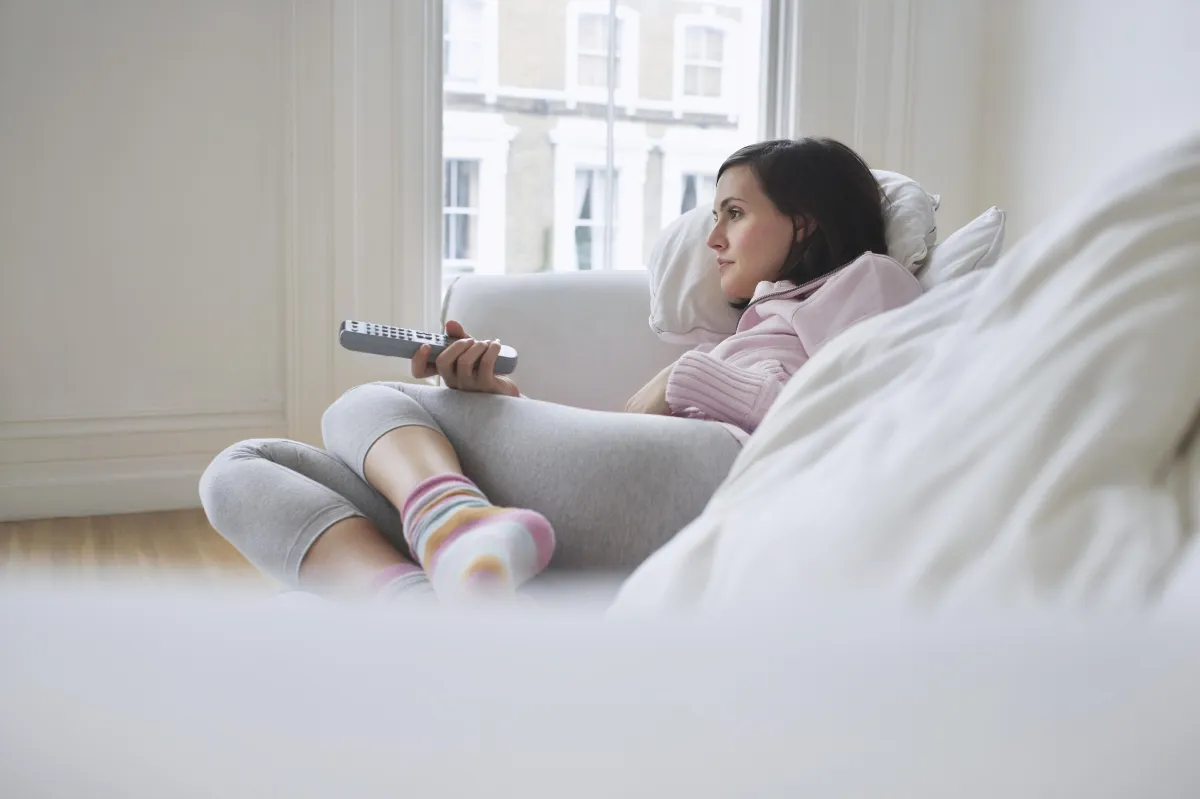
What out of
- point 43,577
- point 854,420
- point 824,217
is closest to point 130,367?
point 824,217

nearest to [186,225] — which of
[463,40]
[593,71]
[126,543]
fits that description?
[126,543]

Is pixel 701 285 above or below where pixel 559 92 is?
below

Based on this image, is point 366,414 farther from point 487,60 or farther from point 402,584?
point 487,60

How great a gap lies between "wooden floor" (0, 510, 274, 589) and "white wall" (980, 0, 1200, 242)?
2.30 m

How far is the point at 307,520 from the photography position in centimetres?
92

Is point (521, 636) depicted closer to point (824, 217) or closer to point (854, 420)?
point (854, 420)

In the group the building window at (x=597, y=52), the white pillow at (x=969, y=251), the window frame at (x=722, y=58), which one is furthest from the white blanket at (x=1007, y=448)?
the window frame at (x=722, y=58)

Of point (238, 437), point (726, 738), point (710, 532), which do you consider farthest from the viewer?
point (238, 437)

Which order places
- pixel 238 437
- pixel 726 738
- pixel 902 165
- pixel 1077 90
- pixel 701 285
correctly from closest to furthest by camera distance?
Result: pixel 726 738, pixel 701 285, pixel 238 437, pixel 1077 90, pixel 902 165

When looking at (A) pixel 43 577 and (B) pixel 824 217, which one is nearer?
(A) pixel 43 577

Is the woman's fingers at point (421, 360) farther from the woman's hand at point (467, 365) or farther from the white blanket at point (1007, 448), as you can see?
the white blanket at point (1007, 448)

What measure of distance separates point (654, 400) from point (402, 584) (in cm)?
45

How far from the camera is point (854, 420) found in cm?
45

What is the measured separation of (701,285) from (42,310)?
5.20 ft
